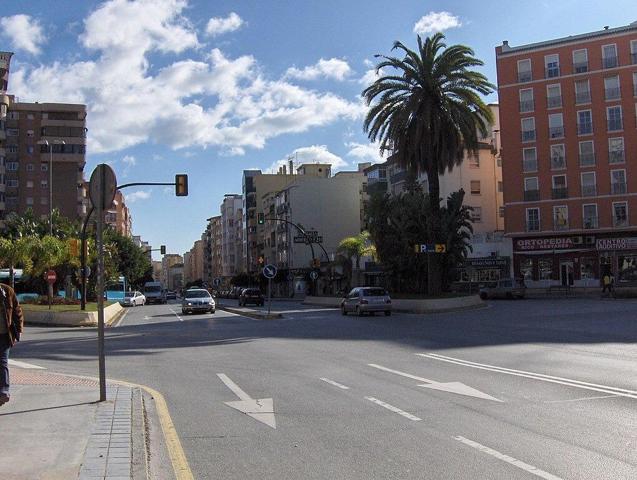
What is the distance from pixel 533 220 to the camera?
6444 cm

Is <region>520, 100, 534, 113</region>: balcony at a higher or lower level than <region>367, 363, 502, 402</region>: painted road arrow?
higher

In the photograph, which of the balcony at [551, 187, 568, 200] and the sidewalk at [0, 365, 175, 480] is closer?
the sidewalk at [0, 365, 175, 480]

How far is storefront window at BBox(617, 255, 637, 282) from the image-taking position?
56834 millimetres

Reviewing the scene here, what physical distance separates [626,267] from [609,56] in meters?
20.0

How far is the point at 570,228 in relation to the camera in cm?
6244

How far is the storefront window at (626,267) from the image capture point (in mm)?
56834

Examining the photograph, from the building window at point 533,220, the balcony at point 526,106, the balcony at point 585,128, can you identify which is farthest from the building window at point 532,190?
the balcony at point 526,106

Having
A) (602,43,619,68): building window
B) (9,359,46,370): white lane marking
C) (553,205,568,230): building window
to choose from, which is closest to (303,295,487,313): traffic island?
(9,359,46,370): white lane marking

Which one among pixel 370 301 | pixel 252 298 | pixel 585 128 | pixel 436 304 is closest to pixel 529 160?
pixel 585 128

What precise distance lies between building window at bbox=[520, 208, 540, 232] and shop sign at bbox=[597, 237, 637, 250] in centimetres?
602

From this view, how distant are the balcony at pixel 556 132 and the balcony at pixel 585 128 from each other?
158 cm

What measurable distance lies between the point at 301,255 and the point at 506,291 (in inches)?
2204

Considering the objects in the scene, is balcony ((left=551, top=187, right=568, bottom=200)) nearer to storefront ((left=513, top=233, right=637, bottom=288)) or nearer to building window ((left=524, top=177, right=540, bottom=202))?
building window ((left=524, top=177, right=540, bottom=202))

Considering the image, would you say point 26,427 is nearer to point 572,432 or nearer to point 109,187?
point 109,187
